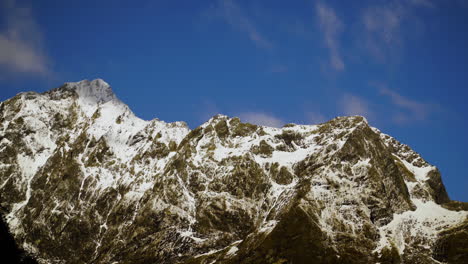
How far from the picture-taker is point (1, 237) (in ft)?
404

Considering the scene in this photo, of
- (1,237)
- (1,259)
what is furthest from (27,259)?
(1,259)

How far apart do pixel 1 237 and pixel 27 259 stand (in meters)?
11.1

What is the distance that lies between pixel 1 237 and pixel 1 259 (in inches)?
523

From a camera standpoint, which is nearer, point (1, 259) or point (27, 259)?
point (1, 259)

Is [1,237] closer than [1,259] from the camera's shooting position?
No

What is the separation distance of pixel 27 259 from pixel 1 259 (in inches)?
753

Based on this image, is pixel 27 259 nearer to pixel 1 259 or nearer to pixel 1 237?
pixel 1 237

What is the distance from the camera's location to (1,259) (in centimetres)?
11156

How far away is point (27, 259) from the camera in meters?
130
